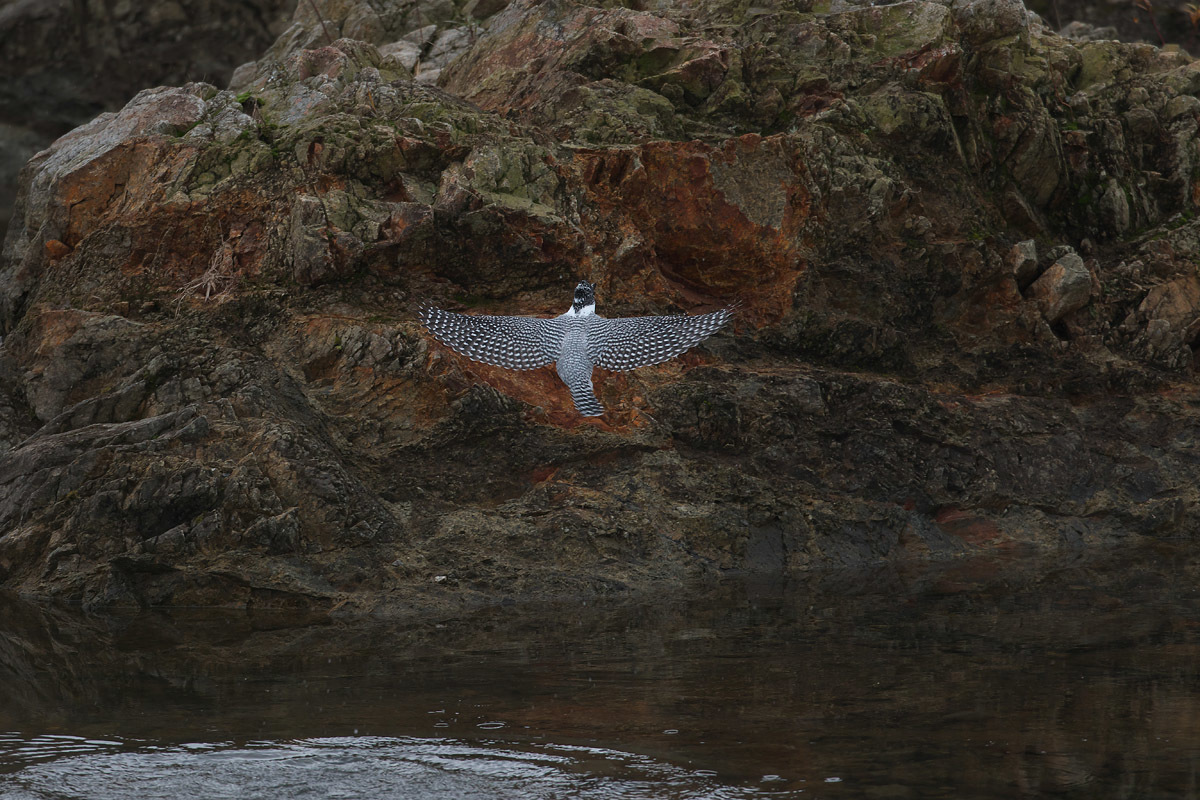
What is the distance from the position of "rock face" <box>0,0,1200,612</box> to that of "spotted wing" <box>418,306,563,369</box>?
31 cm

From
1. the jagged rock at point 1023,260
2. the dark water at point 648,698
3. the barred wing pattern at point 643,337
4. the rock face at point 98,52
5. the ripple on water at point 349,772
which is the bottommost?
the dark water at point 648,698

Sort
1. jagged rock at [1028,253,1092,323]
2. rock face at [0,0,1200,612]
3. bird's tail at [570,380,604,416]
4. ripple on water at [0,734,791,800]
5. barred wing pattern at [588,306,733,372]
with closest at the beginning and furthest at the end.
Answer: ripple on water at [0,734,791,800] → rock face at [0,0,1200,612] → bird's tail at [570,380,604,416] → barred wing pattern at [588,306,733,372] → jagged rock at [1028,253,1092,323]

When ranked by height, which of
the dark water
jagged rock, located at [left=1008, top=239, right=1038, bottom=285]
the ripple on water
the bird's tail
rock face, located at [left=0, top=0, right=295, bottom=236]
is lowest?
the dark water

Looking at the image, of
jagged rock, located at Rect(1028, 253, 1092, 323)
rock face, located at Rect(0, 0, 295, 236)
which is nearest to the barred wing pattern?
jagged rock, located at Rect(1028, 253, 1092, 323)

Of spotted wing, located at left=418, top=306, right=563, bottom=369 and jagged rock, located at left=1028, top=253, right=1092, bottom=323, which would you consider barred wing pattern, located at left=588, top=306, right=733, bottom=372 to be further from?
jagged rock, located at left=1028, top=253, right=1092, bottom=323

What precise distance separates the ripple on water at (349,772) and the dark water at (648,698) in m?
0.01

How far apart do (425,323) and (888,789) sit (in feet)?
15.9

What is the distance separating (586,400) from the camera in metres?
7.95

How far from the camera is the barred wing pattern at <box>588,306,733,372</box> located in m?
8.05

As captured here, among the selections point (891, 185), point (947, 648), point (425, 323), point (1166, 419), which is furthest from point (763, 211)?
point (947, 648)

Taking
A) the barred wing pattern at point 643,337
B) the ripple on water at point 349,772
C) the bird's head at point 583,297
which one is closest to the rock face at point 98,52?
the bird's head at point 583,297

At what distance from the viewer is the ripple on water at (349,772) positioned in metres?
4.24

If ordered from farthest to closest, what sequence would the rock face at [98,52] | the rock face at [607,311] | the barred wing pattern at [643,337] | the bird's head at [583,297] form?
the rock face at [98,52] → the bird's head at [583,297] → the barred wing pattern at [643,337] → the rock face at [607,311]

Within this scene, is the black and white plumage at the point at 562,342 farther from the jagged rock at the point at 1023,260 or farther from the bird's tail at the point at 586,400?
the jagged rock at the point at 1023,260
